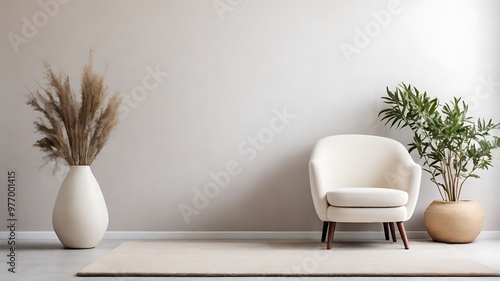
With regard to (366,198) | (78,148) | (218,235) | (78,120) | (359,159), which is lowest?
(218,235)

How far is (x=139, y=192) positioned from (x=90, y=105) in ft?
A: 3.29

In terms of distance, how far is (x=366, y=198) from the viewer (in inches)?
181

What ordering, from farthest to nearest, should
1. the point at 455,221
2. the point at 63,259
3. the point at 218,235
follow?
the point at 218,235, the point at 455,221, the point at 63,259

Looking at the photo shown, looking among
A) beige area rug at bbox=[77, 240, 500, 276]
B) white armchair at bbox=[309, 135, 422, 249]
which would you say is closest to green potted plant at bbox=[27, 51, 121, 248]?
beige area rug at bbox=[77, 240, 500, 276]

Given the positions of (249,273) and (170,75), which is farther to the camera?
(170,75)

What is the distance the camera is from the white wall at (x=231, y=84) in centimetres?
550

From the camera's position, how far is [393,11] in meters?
5.59

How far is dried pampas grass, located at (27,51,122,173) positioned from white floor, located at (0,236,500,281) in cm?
69

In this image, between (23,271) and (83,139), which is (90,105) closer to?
(83,139)

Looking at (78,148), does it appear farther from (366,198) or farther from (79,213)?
(366,198)

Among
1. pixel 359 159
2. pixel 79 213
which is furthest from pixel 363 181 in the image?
pixel 79 213

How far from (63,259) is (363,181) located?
2.44 m

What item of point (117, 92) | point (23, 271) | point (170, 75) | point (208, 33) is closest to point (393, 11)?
point (208, 33)

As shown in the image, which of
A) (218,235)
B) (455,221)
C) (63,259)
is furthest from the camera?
(218,235)
